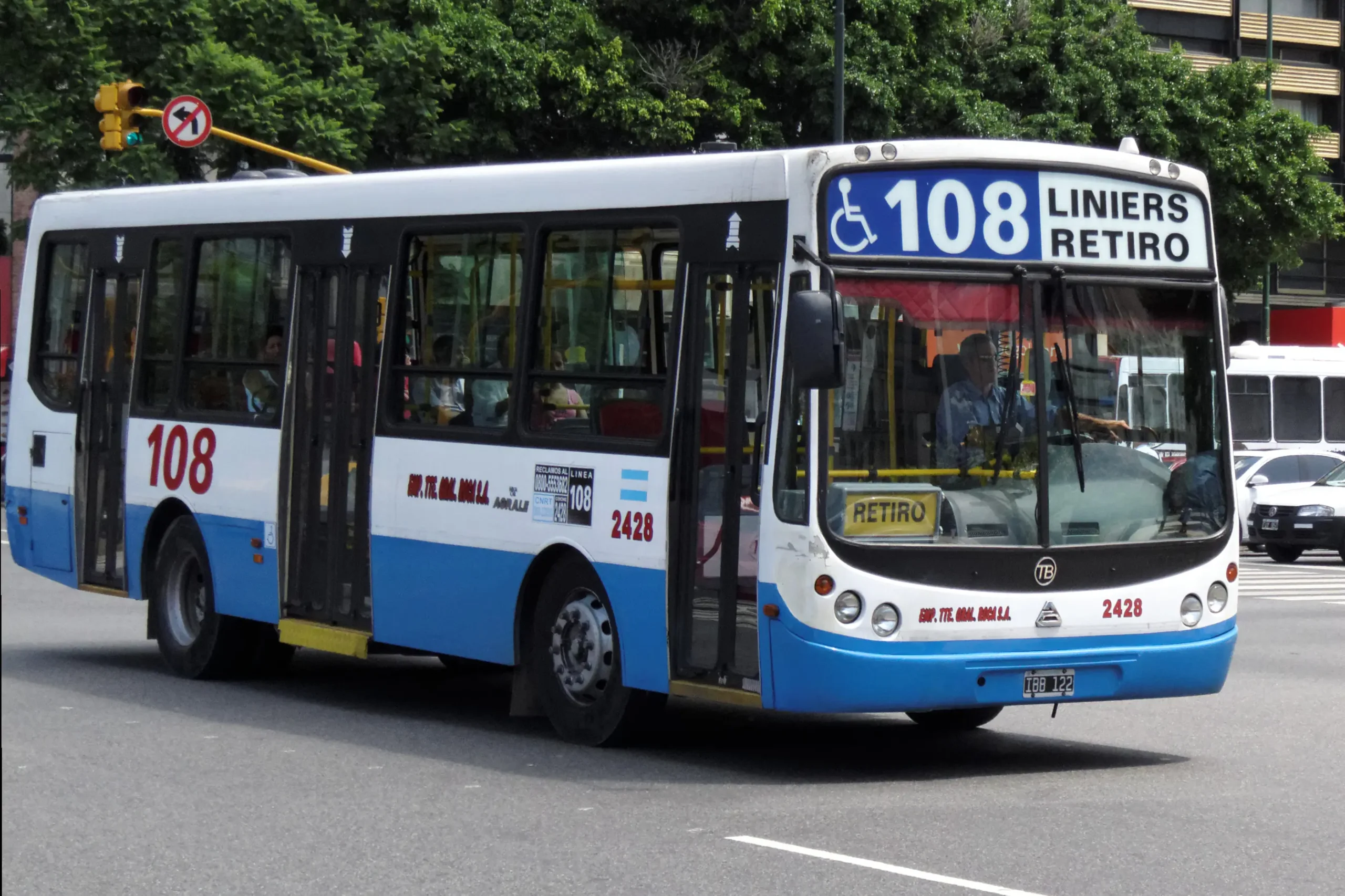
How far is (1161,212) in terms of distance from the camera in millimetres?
9867

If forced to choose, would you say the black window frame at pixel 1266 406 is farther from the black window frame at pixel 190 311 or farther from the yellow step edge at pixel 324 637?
the yellow step edge at pixel 324 637

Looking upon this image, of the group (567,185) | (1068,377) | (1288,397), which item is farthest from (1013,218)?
(1288,397)

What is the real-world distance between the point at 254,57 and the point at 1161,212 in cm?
2263

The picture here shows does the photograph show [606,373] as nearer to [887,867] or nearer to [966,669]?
[966,669]

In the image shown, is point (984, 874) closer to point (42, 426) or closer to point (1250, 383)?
point (42, 426)

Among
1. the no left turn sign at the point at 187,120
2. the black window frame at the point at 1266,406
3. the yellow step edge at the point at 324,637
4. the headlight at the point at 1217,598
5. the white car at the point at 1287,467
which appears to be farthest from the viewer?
the black window frame at the point at 1266,406

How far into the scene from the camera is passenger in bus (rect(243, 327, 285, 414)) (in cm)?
1226

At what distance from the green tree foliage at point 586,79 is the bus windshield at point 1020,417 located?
22.4 m

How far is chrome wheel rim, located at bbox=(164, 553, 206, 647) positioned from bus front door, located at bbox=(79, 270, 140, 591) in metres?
0.52

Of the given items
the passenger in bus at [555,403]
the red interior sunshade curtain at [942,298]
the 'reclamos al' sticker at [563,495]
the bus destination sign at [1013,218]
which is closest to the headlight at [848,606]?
the red interior sunshade curtain at [942,298]

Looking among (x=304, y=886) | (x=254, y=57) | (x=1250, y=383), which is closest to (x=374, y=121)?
(x=254, y=57)

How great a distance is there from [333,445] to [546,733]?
216cm

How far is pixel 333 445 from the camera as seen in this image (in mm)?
11836

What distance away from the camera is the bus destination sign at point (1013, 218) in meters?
9.07
